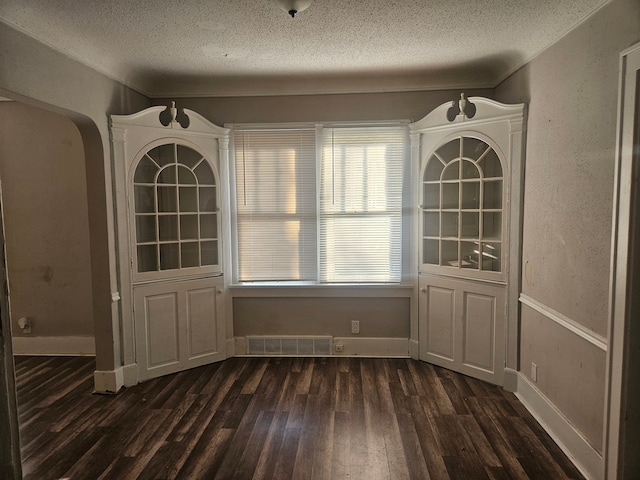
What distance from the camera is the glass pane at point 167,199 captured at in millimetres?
3613

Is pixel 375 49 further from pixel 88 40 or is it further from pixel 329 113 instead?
pixel 88 40

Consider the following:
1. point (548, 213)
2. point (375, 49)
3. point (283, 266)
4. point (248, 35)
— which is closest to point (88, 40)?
point (248, 35)

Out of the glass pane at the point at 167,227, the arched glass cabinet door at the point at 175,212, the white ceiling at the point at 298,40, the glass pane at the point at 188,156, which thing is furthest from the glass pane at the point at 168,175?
the white ceiling at the point at 298,40

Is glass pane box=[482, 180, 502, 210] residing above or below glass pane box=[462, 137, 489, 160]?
below

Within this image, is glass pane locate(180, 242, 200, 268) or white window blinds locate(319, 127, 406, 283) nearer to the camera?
glass pane locate(180, 242, 200, 268)

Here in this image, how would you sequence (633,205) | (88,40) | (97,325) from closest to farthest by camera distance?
(633,205)
(88,40)
(97,325)

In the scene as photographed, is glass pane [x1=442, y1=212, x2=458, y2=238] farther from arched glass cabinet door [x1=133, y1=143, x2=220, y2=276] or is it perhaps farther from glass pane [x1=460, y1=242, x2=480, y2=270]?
arched glass cabinet door [x1=133, y1=143, x2=220, y2=276]

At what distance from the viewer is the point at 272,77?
3613 millimetres

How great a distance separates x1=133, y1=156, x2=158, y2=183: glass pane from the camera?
345 centimetres

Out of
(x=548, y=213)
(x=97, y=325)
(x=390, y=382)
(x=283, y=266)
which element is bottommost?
(x=390, y=382)

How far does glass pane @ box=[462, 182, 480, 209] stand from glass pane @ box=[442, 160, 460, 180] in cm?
12

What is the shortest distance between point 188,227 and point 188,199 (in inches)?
10.4

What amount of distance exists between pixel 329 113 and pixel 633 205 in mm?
2647

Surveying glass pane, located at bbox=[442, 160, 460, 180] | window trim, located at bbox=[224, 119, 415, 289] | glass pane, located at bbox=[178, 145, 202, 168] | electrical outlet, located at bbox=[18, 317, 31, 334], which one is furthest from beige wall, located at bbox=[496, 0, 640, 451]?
electrical outlet, located at bbox=[18, 317, 31, 334]
